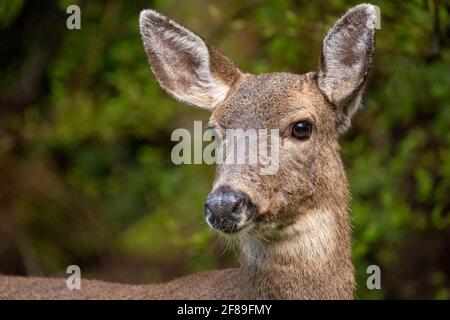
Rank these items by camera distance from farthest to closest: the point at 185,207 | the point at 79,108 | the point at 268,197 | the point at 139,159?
the point at 139,159, the point at 79,108, the point at 185,207, the point at 268,197

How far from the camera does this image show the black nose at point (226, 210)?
5.82 meters

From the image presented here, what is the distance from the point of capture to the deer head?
20.1 ft

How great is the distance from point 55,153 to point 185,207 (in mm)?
2304

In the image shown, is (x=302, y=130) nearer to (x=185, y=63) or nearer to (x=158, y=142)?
(x=185, y=63)

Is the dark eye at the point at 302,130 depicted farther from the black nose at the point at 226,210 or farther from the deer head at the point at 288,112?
the black nose at the point at 226,210

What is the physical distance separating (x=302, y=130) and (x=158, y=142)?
5089 mm

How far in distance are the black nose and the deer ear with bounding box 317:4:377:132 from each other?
3.42 ft

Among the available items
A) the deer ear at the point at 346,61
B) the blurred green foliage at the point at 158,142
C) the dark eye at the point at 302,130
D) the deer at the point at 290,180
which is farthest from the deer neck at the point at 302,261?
the blurred green foliage at the point at 158,142

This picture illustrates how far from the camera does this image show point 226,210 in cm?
582

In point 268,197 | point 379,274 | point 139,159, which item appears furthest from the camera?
point 139,159

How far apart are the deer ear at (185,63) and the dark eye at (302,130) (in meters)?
0.65

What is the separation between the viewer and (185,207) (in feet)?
32.7
